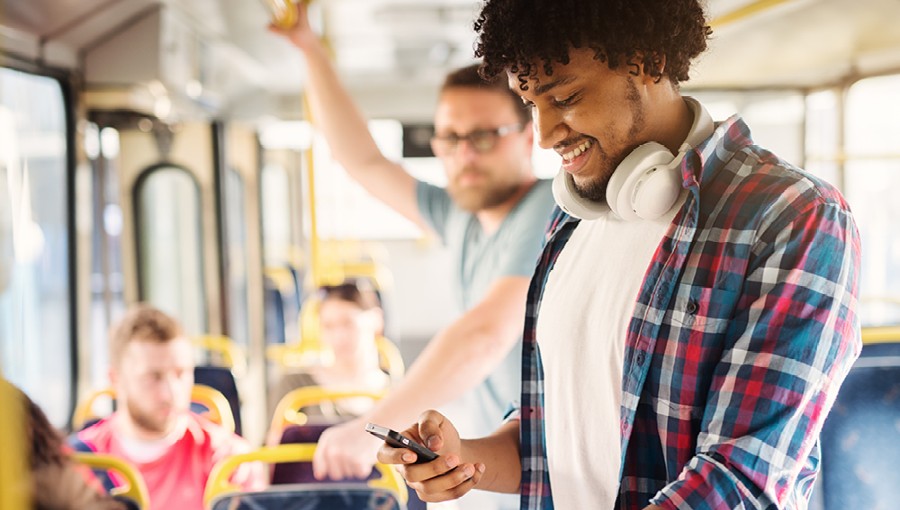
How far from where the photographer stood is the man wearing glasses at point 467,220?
190cm

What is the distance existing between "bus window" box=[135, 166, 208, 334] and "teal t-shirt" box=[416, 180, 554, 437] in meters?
2.99

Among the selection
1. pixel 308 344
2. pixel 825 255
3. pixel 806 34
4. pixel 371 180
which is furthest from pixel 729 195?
pixel 308 344

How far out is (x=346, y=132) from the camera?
248 cm

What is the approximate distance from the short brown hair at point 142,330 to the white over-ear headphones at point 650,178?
243 centimetres

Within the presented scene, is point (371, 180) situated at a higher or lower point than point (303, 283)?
higher

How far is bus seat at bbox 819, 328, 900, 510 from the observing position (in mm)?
2162

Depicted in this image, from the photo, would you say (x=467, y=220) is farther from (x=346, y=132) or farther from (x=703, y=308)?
(x=703, y=308)

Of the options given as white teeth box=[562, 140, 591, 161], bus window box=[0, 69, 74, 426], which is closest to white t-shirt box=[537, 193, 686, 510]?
white teeth box=[562, 140, 591, 161]

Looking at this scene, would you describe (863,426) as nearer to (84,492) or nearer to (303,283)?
(84,492)

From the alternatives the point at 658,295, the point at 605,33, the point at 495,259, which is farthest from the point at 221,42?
the point at 658,295

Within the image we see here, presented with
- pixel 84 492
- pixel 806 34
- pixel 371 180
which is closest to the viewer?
pixel 84 492

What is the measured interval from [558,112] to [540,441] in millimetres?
511

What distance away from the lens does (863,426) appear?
2168 mm

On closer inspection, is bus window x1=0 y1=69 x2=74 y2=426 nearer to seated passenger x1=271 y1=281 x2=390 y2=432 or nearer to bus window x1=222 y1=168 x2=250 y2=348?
seated passenger x1=271 y1=281 x2=390 y2=432
